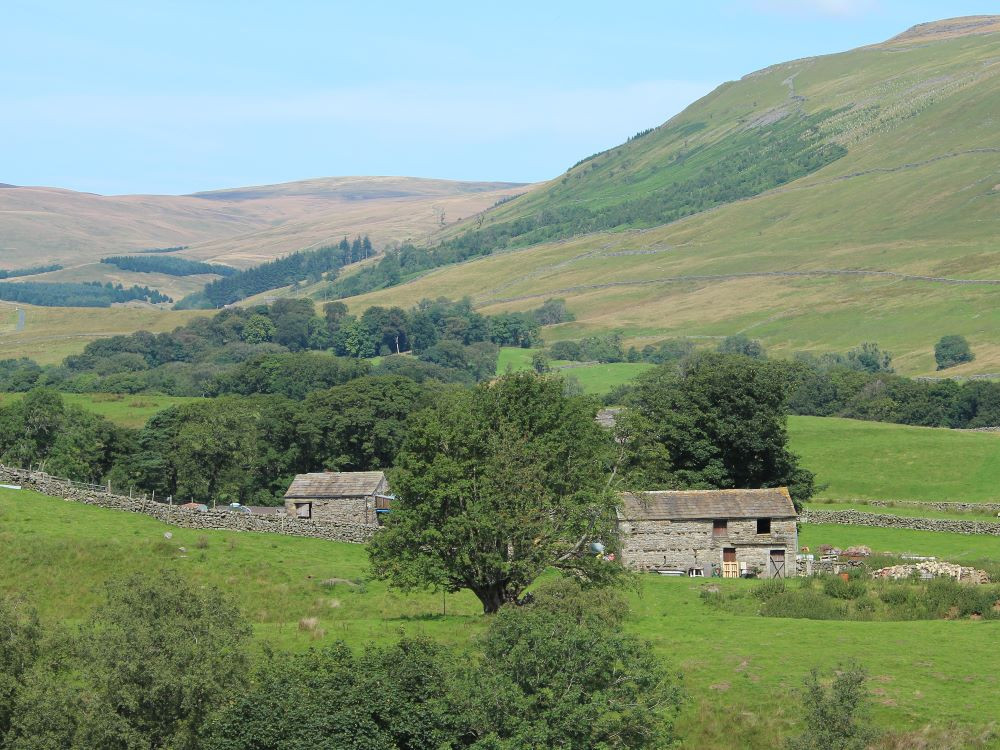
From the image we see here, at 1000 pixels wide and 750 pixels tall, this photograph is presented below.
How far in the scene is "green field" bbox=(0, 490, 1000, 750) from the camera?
128 ft

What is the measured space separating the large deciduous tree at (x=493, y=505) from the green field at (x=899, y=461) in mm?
52695

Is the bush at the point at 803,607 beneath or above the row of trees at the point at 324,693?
beneath

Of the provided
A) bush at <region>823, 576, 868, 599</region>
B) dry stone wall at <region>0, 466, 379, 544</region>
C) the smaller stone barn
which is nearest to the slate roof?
bush at <region>823, 576, 868, 599</region>

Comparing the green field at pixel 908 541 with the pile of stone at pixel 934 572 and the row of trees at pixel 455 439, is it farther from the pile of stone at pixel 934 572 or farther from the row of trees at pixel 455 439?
the pile of stone at pixel 934 572

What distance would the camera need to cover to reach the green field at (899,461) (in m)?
108

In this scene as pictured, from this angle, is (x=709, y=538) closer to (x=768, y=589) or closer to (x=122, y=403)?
(x=768, y=589)

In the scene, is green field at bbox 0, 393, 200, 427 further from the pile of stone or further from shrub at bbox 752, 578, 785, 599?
shrub at bbox 752, 578, 785, 599

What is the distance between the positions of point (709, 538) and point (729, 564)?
5.33ft

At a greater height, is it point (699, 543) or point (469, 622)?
point (469, 622)

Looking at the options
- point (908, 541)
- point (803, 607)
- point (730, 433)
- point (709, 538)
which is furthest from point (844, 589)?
point (730, 433)

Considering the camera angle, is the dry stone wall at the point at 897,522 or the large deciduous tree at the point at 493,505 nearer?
the large deciduous tree at the point at 493,505

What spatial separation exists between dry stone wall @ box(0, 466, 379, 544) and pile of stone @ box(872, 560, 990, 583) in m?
23.2

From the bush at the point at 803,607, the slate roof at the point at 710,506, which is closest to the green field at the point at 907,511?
the slate roof at the point at 710,506

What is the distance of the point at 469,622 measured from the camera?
4628 centimetres
